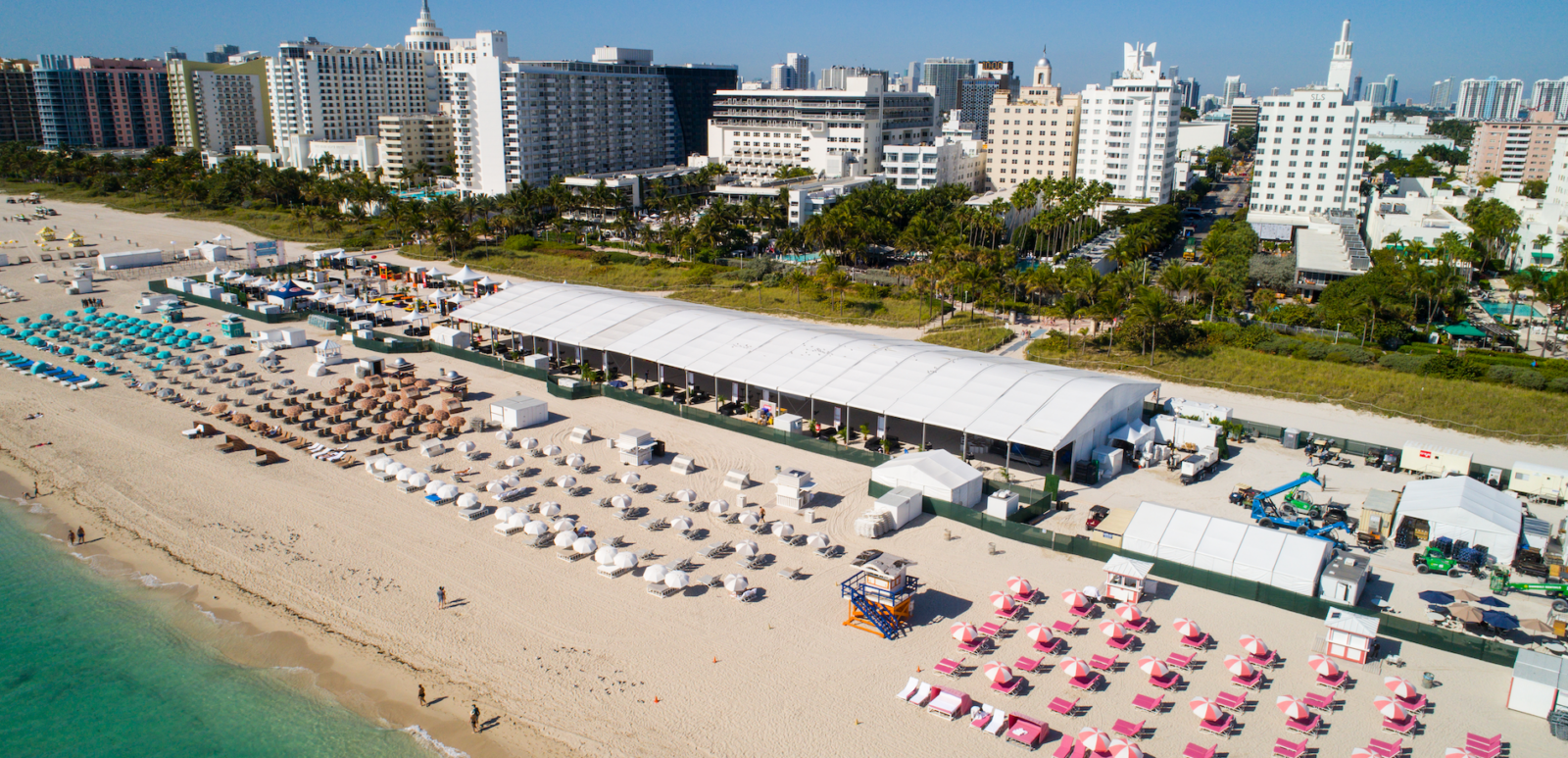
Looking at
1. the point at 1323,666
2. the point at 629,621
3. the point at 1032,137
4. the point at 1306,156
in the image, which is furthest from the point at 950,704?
the point at 1032,137

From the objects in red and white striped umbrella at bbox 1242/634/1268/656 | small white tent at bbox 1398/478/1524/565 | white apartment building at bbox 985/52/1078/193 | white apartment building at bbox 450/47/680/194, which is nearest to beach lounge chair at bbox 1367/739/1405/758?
red and white striped umbrella at bbox 1242/634/1268/656

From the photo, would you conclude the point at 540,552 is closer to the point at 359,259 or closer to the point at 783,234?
the point at 783,234

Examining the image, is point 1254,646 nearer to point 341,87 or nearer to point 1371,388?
point 1371,388

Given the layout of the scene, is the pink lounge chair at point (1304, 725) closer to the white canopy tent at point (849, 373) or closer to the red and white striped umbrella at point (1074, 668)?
the red and white striped umbrella at point (1074, 668)

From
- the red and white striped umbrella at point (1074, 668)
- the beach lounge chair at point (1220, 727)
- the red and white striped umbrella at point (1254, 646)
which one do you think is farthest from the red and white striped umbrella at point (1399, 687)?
the red and white striped umbrella at point (1074, 668)

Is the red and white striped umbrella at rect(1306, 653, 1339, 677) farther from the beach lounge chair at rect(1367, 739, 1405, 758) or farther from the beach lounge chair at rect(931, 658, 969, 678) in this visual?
the beach lounge chair at rect(931, 658, 969, 678)
